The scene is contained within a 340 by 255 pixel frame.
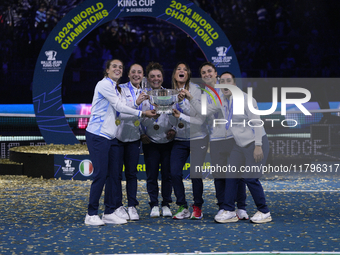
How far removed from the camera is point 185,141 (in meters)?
4.48

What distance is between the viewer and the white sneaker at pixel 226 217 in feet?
14.0

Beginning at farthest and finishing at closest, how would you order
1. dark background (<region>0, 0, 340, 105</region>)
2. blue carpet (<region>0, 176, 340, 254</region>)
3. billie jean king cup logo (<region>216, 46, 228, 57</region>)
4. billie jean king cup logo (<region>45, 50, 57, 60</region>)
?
dark background (<region>0, 0, 340, 105</region>)
billie jean king cup logo (<region>45, 50, 57, 60</region>)
billie jean king cup logo (<region>216, 46, 228, 57</region>)
blue carpet (<region>0, 176, 340, 254</region>)

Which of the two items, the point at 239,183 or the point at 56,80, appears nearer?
the point at 239,183

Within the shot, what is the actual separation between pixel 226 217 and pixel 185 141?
2.61 feet

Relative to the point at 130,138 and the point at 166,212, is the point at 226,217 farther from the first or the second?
the point at 130,138

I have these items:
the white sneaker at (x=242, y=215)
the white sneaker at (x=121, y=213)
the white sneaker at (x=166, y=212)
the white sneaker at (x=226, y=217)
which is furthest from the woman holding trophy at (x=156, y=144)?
the white sneaker at (x=242, y=215)

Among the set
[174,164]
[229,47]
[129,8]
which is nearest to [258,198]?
[174,164]

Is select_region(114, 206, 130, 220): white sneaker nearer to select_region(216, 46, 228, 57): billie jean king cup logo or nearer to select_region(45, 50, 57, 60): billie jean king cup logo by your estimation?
select_region(216, 46, 228, 57): billie jean king cup logo

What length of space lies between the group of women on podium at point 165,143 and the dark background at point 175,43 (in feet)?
32.0

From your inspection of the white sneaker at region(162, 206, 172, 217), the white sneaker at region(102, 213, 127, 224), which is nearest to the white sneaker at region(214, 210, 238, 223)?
the white sneaker at region(162, 206, 172, 217)

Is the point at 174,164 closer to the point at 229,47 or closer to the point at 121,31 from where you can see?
the point at 229,47

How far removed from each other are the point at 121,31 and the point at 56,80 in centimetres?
777

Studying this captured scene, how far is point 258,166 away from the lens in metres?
4.20

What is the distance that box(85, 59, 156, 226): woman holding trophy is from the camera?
4180 mm
